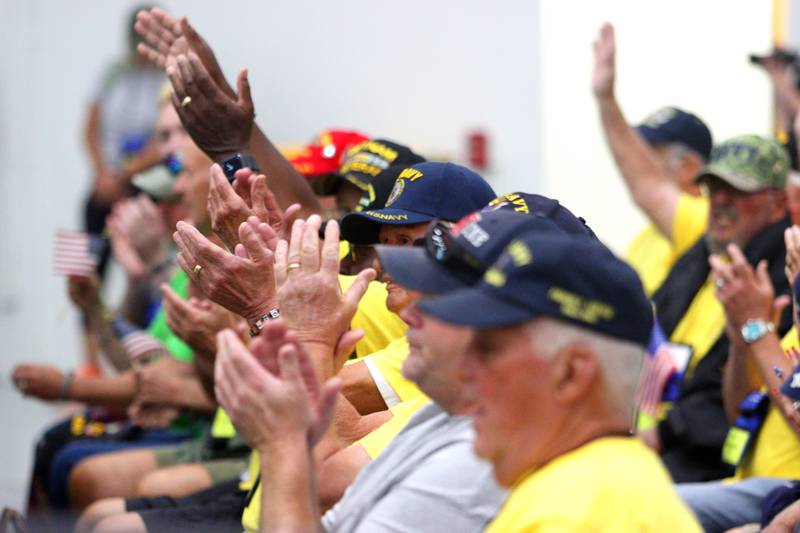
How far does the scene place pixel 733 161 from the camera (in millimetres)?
4883

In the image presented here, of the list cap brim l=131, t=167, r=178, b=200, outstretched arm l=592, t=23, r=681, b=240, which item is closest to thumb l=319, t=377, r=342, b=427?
outstretched arm l=592, t=23, r=681, b=240

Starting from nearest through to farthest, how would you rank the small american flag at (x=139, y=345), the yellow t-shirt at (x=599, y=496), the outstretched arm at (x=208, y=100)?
the yellow t-shirt at (x=599, y=496) → the outstretched arm at (x=208, y=100) → the small american flag at (x=139, y=345)

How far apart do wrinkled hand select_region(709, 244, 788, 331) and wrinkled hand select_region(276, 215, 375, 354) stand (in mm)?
1779

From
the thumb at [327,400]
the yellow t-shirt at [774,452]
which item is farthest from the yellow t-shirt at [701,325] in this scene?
the thumb at [327,400]

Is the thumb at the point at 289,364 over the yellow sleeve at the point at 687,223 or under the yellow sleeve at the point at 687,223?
over

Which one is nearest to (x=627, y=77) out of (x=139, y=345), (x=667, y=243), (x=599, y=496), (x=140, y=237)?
(x=667, y=243)

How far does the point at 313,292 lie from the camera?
2.57m

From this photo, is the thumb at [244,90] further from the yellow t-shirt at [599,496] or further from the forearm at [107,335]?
the forearm at [107,335]

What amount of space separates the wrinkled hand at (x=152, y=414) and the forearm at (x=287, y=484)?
3.21 meters

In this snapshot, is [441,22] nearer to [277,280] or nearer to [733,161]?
[733,161]

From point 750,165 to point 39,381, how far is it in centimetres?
303

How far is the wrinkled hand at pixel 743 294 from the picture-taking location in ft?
13.2

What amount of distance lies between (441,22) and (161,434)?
257cm

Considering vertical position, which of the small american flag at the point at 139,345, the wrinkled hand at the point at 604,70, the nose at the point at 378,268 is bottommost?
the small american flag at the point at 139,345
